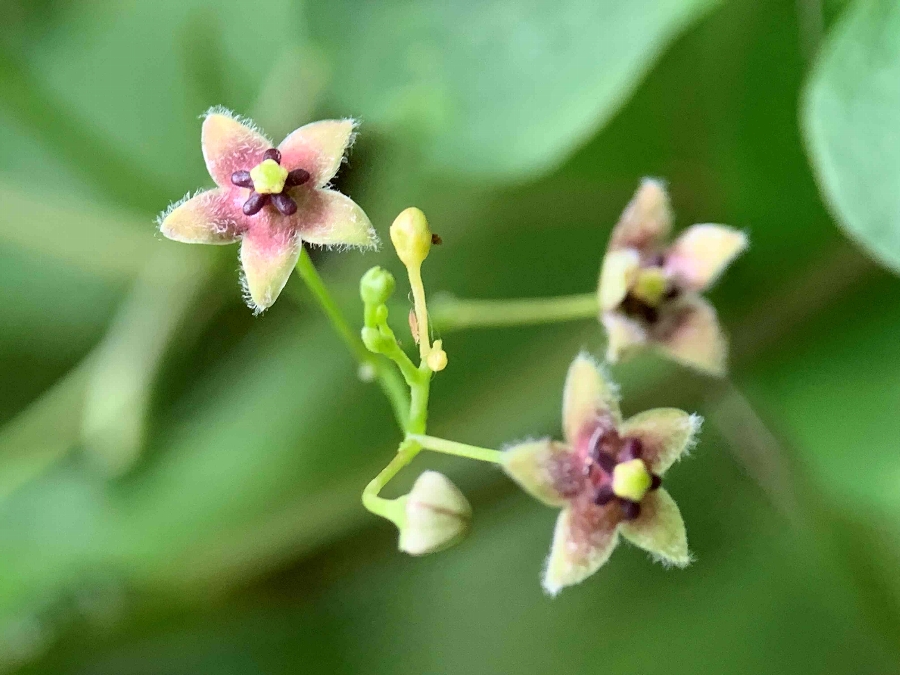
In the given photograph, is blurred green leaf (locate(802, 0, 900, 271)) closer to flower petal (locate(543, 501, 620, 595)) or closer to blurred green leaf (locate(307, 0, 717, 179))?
blurred green leaf (locate(307, 0, 717, 179))

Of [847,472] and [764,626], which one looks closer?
[847,472]

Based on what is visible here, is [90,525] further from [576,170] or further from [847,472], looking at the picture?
[847,472]

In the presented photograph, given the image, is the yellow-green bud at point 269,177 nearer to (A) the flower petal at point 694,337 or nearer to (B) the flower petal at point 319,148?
(B) the flower petal at point 319,148

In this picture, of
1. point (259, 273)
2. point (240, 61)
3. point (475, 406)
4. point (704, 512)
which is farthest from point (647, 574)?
point (240, 61)

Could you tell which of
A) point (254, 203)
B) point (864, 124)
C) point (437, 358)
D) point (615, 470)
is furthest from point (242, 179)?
point (864, 124)

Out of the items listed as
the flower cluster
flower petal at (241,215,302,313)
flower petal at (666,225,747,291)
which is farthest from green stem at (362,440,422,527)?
flower petal at (666,225,747,291)

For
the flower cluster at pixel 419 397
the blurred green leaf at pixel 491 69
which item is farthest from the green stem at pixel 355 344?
the blurred green leaf at pixel 491 69

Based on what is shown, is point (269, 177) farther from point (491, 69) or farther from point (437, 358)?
point (491, 69)
